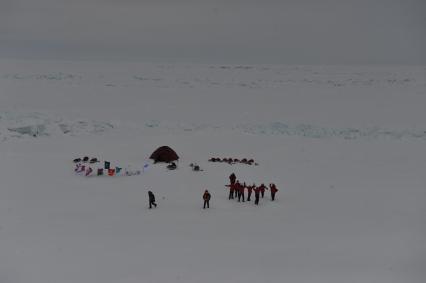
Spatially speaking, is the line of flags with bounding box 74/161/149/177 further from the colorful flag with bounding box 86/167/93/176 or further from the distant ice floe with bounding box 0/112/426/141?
the distant ice floe with bounding box 0/112/426/141

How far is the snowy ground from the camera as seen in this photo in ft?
32.1

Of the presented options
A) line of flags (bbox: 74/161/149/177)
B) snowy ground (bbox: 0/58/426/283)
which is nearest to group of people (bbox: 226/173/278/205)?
snowy ground (bbox: 0/58/426/283)

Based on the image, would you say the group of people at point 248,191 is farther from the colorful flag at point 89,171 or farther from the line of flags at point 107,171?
the colorful flag at point 89,171

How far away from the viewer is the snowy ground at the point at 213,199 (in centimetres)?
977

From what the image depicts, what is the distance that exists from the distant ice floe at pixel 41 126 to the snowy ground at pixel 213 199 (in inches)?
3.3

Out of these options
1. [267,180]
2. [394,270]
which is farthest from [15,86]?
[394,270]

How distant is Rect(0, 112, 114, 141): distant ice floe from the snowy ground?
83 millimetres

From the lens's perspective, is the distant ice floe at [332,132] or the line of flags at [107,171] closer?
the line of flags at [107,171]

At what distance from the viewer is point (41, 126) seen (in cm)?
2428

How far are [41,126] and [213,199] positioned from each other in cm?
1380

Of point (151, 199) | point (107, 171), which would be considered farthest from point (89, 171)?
point (151, 199)

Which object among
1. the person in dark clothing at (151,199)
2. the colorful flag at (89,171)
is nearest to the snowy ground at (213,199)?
the colorful flag at (89,171)

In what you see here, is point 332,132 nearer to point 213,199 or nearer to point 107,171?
point 213,199

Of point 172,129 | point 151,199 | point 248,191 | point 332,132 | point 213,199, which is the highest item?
point 332,132
